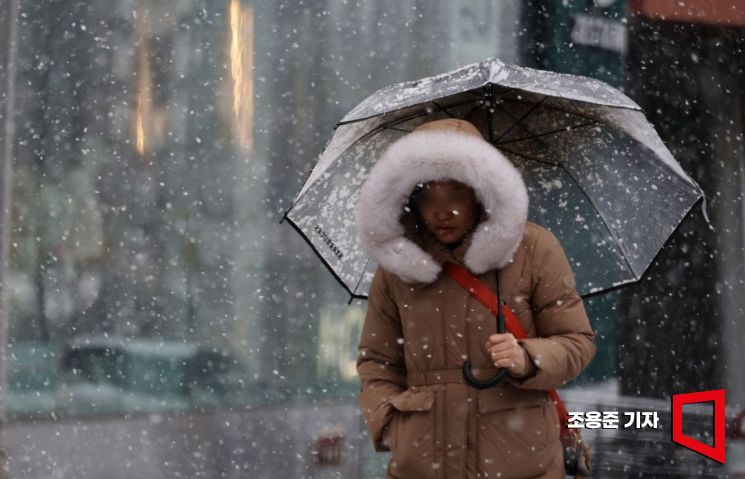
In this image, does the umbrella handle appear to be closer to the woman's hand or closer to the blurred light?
the woman's hand

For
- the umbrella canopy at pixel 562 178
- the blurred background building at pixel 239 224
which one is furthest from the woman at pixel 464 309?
the blurred background building at pixel 239 224

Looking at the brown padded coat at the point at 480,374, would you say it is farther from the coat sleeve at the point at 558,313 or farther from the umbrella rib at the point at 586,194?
the umbrella rib at the point at 586,194

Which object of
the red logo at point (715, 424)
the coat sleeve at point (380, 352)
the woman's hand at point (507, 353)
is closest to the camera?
the woman's hand at point (507, 353)

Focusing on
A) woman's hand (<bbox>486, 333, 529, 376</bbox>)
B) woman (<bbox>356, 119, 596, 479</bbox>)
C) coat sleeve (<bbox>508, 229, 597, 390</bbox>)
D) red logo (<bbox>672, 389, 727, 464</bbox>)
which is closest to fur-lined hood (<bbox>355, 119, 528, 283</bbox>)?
woman (<bbox>356, 119, 596, 479</bbox>)

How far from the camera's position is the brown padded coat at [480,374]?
125 inches

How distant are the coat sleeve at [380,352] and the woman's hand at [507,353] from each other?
0.43 meters

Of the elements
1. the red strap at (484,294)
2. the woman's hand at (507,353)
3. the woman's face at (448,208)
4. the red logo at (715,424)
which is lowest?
the red logo at (715,424)

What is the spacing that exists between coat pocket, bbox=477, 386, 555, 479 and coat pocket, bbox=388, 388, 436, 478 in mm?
145

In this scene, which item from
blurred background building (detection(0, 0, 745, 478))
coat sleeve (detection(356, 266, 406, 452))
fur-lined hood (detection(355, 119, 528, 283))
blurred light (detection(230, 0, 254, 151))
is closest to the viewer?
fur-lined hood (detection(355, 119, 528, 283))

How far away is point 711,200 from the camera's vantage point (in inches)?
355

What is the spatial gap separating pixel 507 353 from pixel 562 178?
0.92 metres

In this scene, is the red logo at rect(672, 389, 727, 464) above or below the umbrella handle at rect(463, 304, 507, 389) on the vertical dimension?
below

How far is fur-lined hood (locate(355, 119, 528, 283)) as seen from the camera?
3.14 meters

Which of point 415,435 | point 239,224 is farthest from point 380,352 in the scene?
point 239,224
